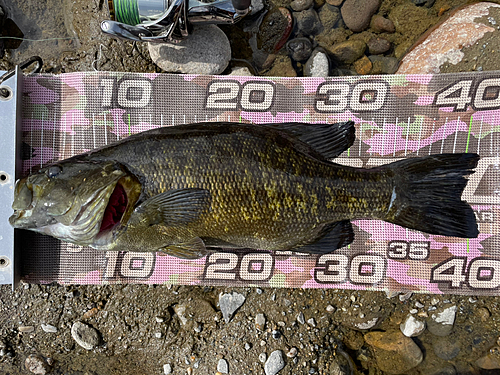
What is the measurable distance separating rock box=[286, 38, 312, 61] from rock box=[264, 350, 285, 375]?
294 centimetres

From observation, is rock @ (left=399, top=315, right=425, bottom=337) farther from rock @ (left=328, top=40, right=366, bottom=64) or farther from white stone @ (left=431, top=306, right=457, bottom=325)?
rock @ (left=328, top=40, right=366, bottom=64)

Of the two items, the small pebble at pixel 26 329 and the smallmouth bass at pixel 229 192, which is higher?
the smallmouth bass at pixel 229 192

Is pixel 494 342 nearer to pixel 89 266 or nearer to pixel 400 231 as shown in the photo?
pixel 400 231

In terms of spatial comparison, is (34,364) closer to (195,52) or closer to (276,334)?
(276,334)

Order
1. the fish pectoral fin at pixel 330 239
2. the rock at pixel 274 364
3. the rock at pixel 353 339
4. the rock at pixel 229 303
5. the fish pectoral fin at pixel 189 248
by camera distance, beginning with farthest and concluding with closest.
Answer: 1. the rock at pixel 353 339
2. the rock at pixel 229 303
3. the rock at pixel 274 364
4. the fish pectoral fin at pixel 330 239
5. the fish pectoral fin at pixel 189 248

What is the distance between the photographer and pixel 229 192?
2223 millimetres

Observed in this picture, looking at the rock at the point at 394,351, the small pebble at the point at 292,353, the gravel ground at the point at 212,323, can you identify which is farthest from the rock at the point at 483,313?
the small pebble at the point at 292,353

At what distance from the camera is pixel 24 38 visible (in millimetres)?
3264

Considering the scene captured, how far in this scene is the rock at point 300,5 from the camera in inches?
130

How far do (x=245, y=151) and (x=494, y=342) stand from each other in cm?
324

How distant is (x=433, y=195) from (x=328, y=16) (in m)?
2.12

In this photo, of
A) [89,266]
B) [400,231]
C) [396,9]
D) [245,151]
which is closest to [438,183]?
[400,231]

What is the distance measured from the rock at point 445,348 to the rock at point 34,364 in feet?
12.8

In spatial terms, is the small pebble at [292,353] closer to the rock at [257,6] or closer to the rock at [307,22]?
the rock at [307,22]
